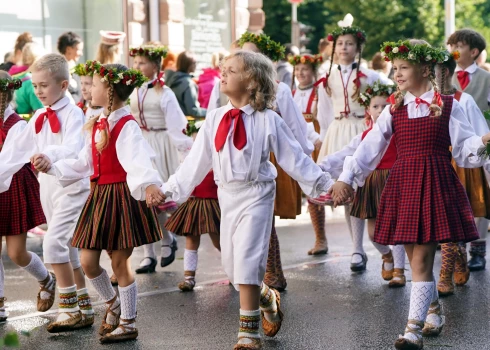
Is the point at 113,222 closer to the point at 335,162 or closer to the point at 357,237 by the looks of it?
the point at 335,162

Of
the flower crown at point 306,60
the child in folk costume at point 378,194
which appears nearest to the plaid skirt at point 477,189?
the child in folk costume at point 378,194

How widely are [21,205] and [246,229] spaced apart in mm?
2002

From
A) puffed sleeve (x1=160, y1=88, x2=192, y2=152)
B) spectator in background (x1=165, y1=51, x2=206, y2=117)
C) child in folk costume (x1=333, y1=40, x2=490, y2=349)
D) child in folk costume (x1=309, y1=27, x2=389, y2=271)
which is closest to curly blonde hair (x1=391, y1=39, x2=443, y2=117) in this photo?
child in folk costume (x1=333, y1=40, x2=490, y2=349)

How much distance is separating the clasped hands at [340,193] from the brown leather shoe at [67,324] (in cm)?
197

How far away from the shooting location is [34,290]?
28.5ft

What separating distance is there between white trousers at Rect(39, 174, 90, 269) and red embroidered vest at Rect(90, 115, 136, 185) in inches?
18.8

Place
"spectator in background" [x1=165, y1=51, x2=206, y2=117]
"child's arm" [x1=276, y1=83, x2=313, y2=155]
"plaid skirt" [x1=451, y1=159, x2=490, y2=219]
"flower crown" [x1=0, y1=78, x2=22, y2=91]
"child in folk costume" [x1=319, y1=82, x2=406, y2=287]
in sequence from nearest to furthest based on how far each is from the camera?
"flower crown" [x1=0, y1=78, x2=22, y2=91]
"child's arm" [x1=276, y1=83, x2=313, y2=155]
"plaid skirt" [x1=451, y1=159, x2=490, y2=219]
"child in folk costume" [x1=319, y1=82, x2=406, y2=287]
"spectator in background" [x1=165, y1=51, x2=206, y2=117]

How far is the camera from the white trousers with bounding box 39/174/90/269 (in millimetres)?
7012

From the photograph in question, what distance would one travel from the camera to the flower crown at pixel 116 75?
6797 millimetres

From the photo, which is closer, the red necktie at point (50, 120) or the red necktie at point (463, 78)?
the red necktie at point (50, 120)

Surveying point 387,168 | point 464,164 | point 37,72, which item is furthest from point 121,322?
point 387,168

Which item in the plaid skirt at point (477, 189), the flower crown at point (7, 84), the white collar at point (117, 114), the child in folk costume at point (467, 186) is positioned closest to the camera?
the white collar at point (117, 114)

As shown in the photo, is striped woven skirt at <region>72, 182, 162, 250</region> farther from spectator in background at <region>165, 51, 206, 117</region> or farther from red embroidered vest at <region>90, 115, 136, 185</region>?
spectator in background at <region>165, 51, 206, 117</region>

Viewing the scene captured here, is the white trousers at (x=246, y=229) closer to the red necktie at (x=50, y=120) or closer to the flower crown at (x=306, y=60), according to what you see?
the red necktie at (x=50, y=120)
